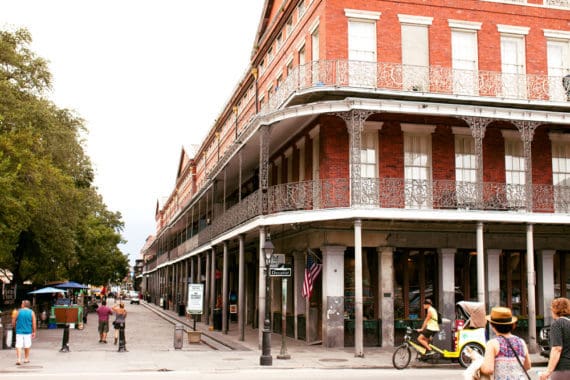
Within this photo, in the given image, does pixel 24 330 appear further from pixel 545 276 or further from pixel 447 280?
pixel 545 276

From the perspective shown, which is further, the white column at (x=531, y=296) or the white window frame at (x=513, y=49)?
the white window frame at (x=513, y=49)

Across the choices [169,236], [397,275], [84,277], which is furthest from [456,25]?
[84,277]

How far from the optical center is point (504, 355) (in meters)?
6.73

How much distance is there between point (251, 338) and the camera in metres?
26.3

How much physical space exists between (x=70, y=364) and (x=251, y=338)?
996 centimetres

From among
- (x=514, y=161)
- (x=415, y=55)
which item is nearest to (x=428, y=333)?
(x=514, y=161)

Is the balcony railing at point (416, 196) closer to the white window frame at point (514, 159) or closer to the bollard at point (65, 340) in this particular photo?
the white window frame at point (514, 159)

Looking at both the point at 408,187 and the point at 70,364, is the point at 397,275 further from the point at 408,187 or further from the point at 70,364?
the point at 70,364

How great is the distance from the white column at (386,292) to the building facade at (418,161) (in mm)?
47

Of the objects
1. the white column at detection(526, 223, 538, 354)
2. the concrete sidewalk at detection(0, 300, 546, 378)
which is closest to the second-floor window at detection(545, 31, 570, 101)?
the white column at detection(526, 223, 538, 354)

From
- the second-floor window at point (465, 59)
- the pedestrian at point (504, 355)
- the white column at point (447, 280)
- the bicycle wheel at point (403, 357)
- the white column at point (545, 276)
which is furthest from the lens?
the white column at point (545, 276)

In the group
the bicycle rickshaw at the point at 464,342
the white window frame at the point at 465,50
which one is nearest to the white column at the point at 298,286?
the bicycle rickshaw at the point at 464,342

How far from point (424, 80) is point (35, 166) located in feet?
48.0

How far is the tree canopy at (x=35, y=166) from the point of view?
82.8 feet
